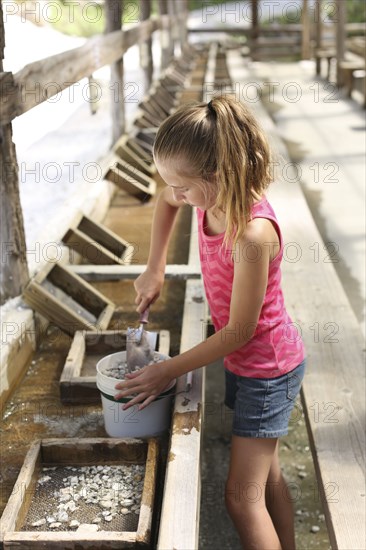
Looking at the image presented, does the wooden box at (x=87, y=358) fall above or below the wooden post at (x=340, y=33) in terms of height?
above

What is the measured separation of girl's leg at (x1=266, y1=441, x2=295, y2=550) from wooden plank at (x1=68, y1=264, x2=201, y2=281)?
1.32 meters

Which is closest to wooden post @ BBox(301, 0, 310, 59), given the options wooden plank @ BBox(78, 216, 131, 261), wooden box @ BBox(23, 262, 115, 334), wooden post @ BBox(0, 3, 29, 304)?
wooden plank @ BBox(78, 216, 131, 261)

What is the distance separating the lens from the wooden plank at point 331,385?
2.28 m

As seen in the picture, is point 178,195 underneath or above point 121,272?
above

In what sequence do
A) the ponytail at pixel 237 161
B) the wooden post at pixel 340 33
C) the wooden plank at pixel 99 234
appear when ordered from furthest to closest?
the wooden post at pixel 340 33, the wooden plank at pixel 99 234, the ponytail at pixel 237 161

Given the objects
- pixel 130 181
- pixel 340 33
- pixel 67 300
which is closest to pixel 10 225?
pixel 67 300

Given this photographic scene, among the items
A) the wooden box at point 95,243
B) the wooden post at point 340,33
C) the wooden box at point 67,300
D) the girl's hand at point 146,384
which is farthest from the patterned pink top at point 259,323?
the wooden post at point 340,33

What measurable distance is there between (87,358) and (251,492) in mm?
1155

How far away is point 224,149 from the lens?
213 cm

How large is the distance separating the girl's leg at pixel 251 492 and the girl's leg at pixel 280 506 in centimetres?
27

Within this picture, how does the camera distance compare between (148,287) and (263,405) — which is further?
(148,287)

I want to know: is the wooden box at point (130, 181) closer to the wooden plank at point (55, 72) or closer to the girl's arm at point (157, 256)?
the wooden plank at point (55, 72)

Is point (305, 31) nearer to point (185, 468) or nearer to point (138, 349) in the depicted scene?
point (138, 349)

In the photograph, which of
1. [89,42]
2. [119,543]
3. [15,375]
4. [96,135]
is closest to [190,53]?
[96,135]
